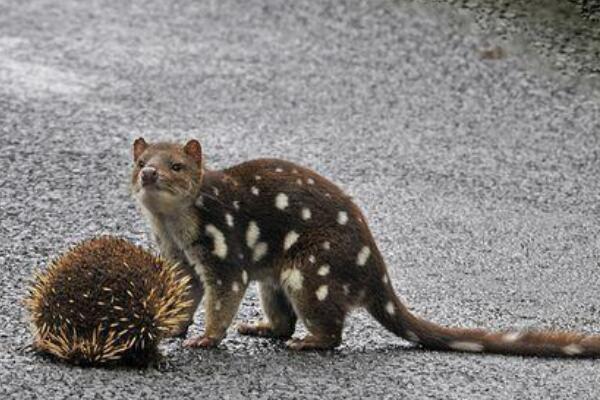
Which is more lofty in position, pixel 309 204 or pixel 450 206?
pixel 309 204

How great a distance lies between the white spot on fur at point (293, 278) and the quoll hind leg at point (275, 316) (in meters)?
0.26

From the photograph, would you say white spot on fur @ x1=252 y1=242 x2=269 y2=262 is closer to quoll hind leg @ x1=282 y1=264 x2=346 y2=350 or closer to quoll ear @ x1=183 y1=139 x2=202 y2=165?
quoll hind leg @ x1=282 y1=264 x2=346 y2=350

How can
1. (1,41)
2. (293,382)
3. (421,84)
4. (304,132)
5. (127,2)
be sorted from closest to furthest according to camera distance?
(293,382) < (304,132) < (421,84) < (1,41) < (127,2)

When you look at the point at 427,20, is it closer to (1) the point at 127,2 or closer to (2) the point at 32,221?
(1) the point at 127,2

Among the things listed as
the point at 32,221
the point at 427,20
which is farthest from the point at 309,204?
the point at 427,20

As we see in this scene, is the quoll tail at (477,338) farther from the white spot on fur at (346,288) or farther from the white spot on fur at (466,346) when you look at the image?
the white spot on fur at (346,288)

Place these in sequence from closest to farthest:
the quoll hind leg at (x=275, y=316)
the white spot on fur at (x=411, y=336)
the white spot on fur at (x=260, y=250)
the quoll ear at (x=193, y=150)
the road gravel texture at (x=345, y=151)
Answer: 1. the road gravel texture at (x=345, y=151)
2. the quoll ear at (x=193, y=150)
3. the white spot on fur at (x=260, y=250)
4. the white spot on fur at (x=411, y=336)
5. the quoll hind leg at (x=275, y=316)

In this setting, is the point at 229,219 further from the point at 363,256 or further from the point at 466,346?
the point at 466,346

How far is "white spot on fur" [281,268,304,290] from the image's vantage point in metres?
6.77

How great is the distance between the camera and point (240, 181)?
6.98 m

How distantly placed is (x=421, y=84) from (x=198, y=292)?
6.12 m

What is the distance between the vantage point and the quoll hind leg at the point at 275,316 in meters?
7.12

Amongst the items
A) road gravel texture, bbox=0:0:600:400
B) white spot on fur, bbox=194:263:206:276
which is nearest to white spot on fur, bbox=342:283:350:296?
road gravel texture, bbox=0:0:600:400

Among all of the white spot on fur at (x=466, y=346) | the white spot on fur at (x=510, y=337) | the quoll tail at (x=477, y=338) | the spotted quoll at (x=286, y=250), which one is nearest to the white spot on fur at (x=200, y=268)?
the spotted quoll at (x=286, y=250)
